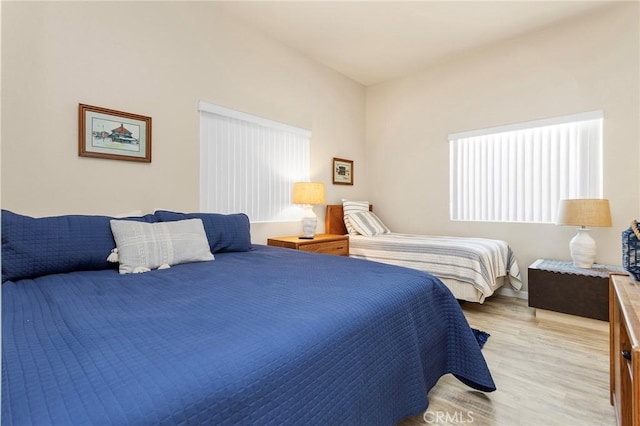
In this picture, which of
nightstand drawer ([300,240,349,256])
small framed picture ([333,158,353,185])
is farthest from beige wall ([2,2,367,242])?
small framed picture ([333,158,353,185])

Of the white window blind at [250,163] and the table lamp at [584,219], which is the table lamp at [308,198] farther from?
the table lamp at [584,219]

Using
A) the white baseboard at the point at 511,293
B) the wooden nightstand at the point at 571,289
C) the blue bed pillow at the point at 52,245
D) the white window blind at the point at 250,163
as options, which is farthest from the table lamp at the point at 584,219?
the blue bed pillow at the point at 52,245

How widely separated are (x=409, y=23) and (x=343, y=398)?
10.7 feet

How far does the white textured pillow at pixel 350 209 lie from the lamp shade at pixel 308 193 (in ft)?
2.27

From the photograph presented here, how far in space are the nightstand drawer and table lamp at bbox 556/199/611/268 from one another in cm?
199

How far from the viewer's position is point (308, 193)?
132 inches

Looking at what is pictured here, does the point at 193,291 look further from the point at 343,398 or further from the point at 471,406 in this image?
the point at 471,406

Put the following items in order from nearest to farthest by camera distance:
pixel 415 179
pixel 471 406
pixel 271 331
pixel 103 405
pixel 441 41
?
pixel 103 405
pixel 271 331
pixel 471 406
pixel 441 41
pixel 415 179

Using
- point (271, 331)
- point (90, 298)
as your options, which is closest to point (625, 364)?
point (271, 331)

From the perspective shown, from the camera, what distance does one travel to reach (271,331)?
0.90 metres

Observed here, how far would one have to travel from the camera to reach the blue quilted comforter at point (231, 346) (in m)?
0.65

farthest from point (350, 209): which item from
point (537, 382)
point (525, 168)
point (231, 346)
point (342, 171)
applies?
point (231, 346)

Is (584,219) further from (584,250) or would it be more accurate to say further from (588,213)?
(584,250)

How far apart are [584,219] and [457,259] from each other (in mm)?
1014
